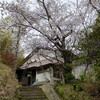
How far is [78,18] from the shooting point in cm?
1981

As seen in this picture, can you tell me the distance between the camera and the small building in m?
24.7

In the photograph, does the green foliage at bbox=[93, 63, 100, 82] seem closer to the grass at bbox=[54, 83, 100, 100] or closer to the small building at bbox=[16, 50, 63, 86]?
the grass at bbox=[54, 83, 100, 100]

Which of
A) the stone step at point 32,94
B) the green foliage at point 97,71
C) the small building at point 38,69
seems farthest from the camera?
the small building at point 38,69

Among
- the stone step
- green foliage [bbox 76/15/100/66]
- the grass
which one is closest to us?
the grass

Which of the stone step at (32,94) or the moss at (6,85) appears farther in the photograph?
the stone step at (32,94)

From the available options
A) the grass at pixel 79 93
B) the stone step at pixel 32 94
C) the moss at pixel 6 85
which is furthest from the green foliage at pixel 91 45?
the moss at pixel 6 85

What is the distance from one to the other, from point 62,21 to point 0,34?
5097mm

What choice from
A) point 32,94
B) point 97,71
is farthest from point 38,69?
point 97,71

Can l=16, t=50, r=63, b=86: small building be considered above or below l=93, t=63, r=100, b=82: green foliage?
above

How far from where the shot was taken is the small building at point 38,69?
81.1 ft

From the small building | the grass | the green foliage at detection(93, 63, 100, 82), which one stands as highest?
the small building

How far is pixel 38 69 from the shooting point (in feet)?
91.1

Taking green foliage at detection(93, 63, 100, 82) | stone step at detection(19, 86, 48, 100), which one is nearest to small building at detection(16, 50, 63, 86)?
stone step at detection(19, 86, 48, 100)

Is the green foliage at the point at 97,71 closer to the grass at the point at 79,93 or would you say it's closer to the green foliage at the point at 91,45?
the grass at the point at 79,93
